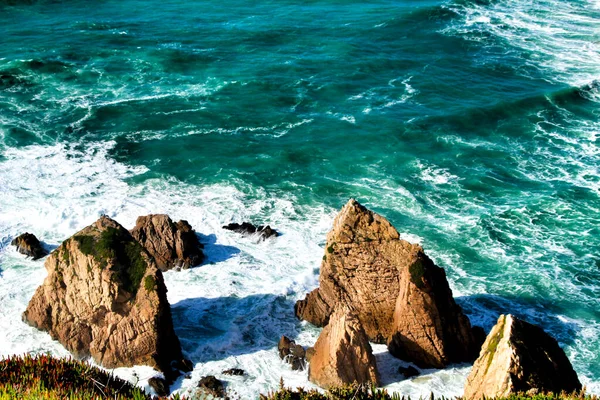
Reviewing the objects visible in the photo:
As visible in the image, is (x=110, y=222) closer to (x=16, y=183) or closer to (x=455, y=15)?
(x=16, y=183)

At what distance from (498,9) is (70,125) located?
55451 millimetres

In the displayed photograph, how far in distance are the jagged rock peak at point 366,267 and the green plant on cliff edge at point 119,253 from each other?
8398 mm

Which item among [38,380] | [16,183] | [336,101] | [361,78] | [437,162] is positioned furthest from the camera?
[361,78]

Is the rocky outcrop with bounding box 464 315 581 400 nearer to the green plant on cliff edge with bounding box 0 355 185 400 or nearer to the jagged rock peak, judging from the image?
the jagged rock peak

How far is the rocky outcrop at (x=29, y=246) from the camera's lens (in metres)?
38.8

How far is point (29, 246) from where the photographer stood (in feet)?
127

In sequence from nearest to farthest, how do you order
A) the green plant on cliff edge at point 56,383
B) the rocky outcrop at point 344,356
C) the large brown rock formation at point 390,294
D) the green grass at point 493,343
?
the green plant on cliff edge at point 56,383
the green grass at point 493,343
the rocky outcrop at point 344,356
the large brown rock formation at point 390,294

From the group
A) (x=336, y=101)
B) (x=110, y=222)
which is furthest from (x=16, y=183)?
(x=336, y=101)

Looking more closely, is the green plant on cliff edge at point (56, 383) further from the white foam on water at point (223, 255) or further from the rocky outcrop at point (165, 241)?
the rocky outcrop at point (165, 241)

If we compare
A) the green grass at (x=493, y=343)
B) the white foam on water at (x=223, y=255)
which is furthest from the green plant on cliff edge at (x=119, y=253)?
the green grass at (x=493, y=343)

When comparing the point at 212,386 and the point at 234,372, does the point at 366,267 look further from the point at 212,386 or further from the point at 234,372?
the point at 212,386

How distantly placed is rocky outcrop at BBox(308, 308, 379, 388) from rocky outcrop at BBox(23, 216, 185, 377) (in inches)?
243

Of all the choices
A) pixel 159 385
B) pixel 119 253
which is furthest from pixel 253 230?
pixel 159 385

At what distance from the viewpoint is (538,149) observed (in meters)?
52.8
